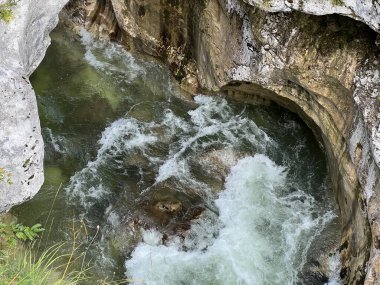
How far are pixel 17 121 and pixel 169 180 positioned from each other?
12.9ft

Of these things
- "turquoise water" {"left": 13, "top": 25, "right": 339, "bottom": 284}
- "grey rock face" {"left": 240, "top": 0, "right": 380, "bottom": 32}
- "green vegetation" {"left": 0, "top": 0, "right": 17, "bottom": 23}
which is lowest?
"turquoise water" {"left": 13, "top": 25, "right": 339, "bottom": 284}

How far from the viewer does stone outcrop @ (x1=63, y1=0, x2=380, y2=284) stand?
777cm

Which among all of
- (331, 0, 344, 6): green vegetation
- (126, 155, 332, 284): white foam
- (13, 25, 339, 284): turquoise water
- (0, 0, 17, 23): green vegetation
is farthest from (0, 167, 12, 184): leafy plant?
(331, 0, 344, 6): green vegetation

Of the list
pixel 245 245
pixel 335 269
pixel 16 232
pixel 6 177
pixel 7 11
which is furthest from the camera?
pixel 245 245

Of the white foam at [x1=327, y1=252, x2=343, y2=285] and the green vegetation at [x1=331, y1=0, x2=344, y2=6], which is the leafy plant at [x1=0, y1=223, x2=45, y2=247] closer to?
the green vegetation at [x1=331, y1=0, x2=344, y2=6]

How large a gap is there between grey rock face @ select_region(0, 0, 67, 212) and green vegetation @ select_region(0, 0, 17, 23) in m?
0.06

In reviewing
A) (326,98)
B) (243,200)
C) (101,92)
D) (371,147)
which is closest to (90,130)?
(101,92)

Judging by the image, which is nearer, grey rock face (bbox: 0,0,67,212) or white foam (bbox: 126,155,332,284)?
grey rock face (bbox: 0,0,67,212)

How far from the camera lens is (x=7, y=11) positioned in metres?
7.34

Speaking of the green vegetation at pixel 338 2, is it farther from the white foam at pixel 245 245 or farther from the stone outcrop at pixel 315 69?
the white foam at pixel 245 245

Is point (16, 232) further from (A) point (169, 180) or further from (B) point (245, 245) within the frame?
(B) point (245, 245)

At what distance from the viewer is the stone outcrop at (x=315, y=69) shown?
7.77 meters

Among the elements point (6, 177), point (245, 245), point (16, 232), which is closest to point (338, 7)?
point (245, 245)

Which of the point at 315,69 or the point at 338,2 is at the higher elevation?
the point at 338,2
